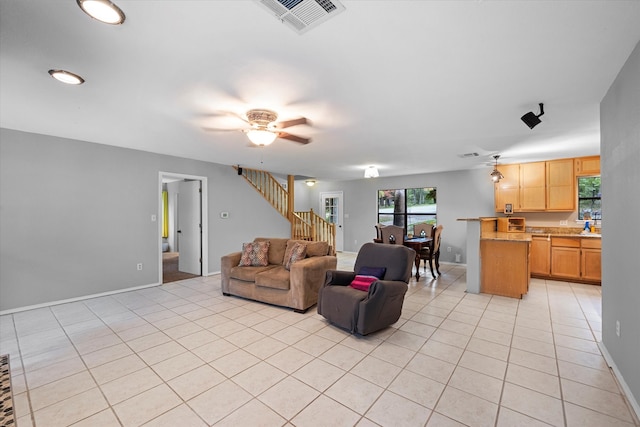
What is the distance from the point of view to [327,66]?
204cm

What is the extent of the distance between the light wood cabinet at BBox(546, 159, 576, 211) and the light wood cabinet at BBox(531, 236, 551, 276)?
694 millimetres

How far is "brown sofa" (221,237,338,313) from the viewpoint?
11.8 ft

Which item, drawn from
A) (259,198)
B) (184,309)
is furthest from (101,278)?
(259,198)

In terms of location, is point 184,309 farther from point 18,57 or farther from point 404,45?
point 404,45

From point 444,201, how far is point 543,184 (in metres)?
2.02

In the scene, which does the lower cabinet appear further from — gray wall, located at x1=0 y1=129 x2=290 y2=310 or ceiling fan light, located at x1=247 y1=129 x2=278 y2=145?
gray wall, located at x1=0 y1=129 x2=290 y2=310

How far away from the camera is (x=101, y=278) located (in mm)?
4332

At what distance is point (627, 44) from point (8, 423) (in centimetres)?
464

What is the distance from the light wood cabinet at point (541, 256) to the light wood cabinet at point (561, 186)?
2.28 feet

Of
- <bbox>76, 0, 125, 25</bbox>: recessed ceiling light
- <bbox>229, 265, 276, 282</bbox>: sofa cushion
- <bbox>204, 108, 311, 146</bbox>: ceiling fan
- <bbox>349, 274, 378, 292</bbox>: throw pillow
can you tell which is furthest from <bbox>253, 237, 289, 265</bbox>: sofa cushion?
<bbox>76, 0, 125, 25</bbox>: recessed ceiling light

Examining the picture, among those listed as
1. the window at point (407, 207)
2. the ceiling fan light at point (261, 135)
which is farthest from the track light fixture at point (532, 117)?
the window at point (407, 207)

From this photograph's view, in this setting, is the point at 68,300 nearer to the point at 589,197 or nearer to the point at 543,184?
the point at 543,184

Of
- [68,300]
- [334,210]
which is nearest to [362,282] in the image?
[68,300]

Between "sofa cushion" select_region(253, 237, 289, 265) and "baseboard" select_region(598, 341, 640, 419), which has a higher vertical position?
"sofa cushion" select_region(253, 237, 289, 265)
